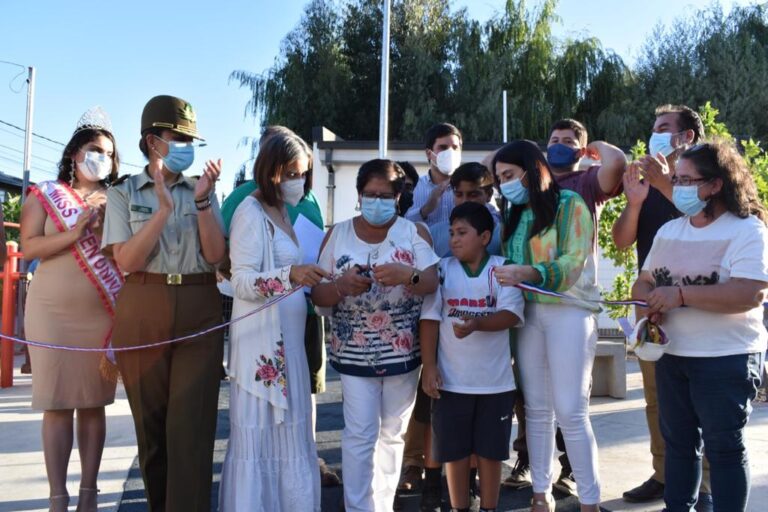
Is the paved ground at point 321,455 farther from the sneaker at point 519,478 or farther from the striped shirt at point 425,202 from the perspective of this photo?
the striped shirt at point 425,202

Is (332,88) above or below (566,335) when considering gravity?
above

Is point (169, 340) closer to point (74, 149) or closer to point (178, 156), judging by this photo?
point (178, 156)

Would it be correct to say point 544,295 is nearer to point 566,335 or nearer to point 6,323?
point 566,335

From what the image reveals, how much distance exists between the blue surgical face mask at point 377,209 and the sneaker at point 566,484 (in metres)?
2.08

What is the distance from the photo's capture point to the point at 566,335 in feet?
11.0

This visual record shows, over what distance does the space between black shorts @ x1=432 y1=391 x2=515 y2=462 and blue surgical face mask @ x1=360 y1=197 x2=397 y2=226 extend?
94 centimetres

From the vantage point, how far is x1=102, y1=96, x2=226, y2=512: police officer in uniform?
10.1ft

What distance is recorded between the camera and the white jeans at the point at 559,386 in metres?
3.35

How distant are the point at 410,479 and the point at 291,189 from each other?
2105 millimetres

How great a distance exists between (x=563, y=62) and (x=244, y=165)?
435 inches

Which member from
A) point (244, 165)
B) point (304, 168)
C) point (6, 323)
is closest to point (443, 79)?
point (244, 165)

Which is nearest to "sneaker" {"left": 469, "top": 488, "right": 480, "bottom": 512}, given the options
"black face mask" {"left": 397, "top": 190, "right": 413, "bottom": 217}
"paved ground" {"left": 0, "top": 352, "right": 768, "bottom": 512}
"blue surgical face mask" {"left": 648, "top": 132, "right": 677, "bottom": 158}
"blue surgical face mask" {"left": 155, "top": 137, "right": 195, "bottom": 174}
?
"paved ground" {"left": 0, "top": 352, "right": 768, "bottom": 512}

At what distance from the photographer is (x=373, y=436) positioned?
336 cm

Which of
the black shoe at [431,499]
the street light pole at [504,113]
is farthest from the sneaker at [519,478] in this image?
the street light pole at [504,113]
